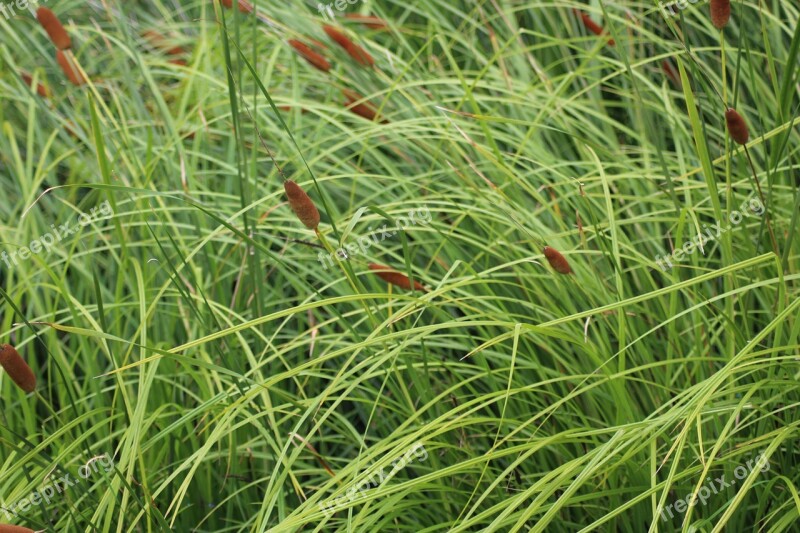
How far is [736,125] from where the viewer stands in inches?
50.8

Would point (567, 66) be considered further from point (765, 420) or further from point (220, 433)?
point (220, 433)

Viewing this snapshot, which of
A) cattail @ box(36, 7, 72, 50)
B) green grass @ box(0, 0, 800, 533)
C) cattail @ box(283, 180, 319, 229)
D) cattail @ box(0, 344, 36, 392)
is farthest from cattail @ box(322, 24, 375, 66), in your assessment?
cattail @ box(0, 344, 36, 392)

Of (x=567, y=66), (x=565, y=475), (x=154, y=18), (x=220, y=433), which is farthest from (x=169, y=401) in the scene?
(x=154, y=18)

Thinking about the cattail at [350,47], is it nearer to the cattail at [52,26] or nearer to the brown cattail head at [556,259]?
the cattail at [52,26]

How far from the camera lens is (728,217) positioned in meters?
1.41

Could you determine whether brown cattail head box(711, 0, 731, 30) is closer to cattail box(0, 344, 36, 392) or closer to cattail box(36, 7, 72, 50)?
cattail box(0, 344, 36, 392)

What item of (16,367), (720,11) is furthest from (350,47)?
(16,367)

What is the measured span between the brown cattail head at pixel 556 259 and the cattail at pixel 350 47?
973mm

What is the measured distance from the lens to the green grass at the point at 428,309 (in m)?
1.36

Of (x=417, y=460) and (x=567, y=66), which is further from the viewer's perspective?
(x=567, y=66)

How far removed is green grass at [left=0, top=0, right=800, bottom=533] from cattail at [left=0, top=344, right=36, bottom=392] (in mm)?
52

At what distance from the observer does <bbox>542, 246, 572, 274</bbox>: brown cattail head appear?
131 cm

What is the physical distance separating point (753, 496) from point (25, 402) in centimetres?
138

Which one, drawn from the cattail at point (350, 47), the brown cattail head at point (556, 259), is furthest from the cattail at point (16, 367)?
the cattail at point (350, 47)
